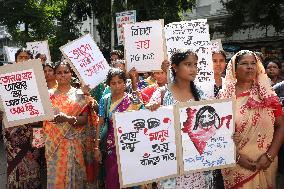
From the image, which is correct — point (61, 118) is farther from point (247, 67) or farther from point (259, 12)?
point (259, 12)

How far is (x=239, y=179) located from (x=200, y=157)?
45cm

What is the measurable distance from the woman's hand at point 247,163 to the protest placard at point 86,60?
88.7 inches

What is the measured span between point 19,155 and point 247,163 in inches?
104

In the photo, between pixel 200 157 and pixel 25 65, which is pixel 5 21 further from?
pixel 200 157

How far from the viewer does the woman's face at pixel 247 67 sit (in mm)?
3211

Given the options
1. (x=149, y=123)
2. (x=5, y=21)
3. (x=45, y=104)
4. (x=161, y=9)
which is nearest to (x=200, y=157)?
(x=149, y=123)

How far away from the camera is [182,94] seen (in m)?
3.25

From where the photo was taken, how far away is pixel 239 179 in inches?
129

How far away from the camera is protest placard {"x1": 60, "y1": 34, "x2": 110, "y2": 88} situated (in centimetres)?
486

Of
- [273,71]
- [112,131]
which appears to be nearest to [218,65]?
[273,71]

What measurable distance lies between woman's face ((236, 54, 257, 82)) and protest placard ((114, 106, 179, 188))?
2.23ft

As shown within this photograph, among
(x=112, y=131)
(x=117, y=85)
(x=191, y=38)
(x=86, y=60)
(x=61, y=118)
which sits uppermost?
(x=191, y=38)

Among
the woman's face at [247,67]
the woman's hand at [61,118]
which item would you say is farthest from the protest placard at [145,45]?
the woman's face at [247,67]

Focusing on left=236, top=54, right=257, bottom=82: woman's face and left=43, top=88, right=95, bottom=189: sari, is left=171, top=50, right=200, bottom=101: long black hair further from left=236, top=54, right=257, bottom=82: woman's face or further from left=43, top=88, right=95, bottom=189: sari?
left=43, top=88, right=95, bottom=189: sari
